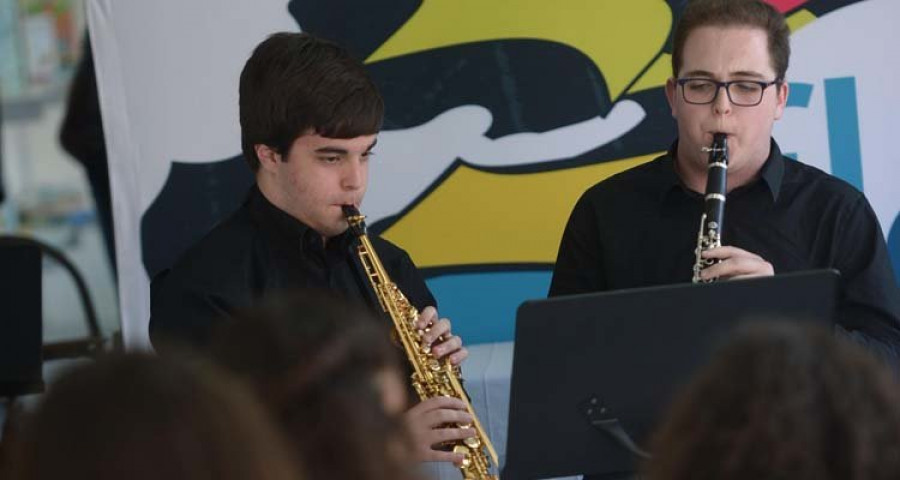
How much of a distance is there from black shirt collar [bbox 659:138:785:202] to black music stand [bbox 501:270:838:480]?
778mm

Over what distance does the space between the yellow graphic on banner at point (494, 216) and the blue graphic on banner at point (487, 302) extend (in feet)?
0.17

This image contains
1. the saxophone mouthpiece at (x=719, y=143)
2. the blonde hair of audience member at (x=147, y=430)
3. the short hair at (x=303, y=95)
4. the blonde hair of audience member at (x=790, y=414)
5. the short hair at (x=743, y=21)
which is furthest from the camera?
the short hair at (x=743, y=21)

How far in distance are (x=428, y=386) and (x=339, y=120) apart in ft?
2.01

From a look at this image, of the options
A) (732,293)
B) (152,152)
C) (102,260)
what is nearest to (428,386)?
(732,293)

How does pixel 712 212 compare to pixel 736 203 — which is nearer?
pixel 712 212

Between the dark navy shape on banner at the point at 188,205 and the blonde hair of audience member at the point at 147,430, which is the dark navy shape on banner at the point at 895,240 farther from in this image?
the blonde hair of audience member at the point at 147,430

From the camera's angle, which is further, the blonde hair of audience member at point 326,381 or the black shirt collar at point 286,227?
the black shirt collar at point 286,227

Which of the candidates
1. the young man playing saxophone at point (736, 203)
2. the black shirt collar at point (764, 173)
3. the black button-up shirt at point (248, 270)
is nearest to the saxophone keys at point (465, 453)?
the black button-up shirt at point (248, 270)

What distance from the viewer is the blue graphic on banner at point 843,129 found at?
3.96m

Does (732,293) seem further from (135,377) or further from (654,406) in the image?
(135,377)

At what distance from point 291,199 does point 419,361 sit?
47 cm

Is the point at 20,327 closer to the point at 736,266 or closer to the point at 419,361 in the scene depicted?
the point at 419,361

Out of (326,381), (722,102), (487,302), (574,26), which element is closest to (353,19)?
(574,26)

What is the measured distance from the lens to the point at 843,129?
3.98 m
